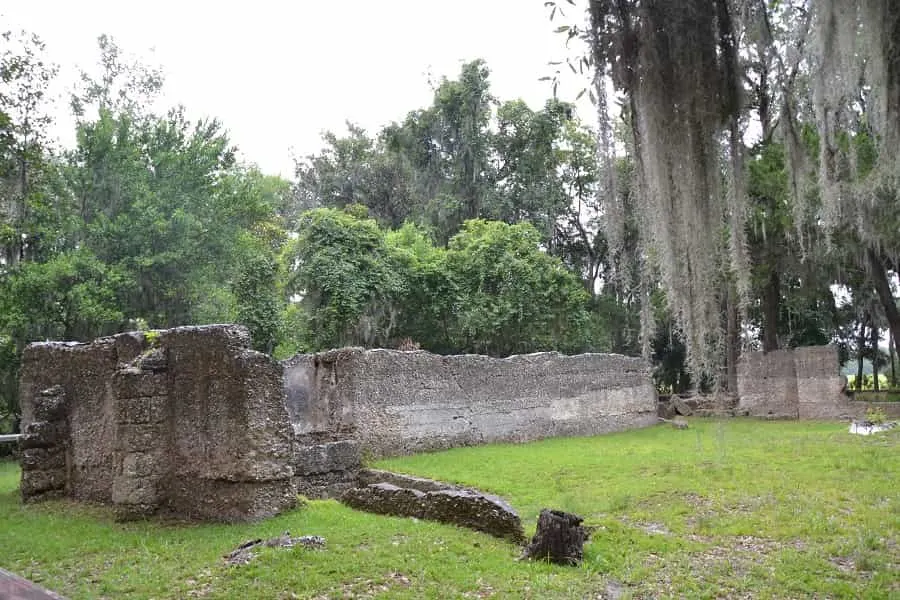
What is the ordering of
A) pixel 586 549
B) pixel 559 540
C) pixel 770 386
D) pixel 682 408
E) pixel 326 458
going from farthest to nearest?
pixel 682 408 → pixel 770 386 → pixel 326 458 → pixel 586 549 → pixel 559 540

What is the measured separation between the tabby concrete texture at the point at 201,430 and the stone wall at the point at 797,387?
14423mm

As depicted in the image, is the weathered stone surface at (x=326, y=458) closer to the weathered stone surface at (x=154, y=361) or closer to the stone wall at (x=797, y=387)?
the weathered stone surface at (x=154, y=361)

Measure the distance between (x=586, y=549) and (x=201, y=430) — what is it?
4.45 meters

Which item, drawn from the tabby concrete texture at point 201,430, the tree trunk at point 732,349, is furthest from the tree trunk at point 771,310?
the tabby concrete texture at point 201,430

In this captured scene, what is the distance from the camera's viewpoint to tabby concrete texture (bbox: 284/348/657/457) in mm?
11750

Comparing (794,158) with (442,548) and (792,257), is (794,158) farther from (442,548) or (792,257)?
(792,257)

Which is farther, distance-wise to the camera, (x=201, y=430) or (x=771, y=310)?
(x=771, y=310)

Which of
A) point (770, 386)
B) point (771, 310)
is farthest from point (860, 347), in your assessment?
point (770, 386)

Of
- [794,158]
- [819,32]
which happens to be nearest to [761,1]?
[819,32]

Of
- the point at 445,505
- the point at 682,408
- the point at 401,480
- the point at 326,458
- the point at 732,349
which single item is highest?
the point at 732,349

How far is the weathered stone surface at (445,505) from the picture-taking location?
6.37 metres

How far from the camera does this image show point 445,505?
7039 millimetres

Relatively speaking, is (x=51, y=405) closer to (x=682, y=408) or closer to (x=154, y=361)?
(x=154, y=361)

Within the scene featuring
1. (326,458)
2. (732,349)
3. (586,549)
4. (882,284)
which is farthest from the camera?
(732,349)
